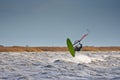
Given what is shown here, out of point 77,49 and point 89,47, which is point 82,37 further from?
point 89,47

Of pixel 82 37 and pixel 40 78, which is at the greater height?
pixel 82 37

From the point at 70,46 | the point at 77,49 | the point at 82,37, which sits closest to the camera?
the point at 70,46

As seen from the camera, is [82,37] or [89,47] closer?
[82,37]

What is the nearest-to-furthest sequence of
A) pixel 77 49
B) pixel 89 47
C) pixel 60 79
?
pixel 60 79 < pixel 77 49 < pixel 89 47

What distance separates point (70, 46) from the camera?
1176 inches

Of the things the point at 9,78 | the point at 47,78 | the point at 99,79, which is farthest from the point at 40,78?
the point at 99,79

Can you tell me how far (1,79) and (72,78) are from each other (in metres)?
4.08

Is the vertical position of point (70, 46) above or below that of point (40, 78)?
above

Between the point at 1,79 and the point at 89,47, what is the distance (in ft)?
473

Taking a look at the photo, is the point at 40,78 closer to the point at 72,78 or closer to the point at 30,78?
the point at 30,78

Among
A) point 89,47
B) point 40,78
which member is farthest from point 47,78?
point 89,47

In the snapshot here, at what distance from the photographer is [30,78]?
17.0 metres

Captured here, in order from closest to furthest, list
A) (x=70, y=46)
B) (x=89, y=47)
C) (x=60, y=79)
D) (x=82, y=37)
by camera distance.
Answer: (x=60, y=79)
(x=70, y=46)
(x=82, y=37)
(x=89, y=47)

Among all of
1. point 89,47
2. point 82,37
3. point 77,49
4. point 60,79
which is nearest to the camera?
point 60,79
